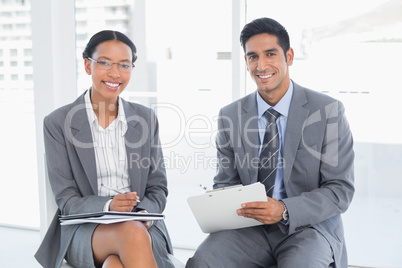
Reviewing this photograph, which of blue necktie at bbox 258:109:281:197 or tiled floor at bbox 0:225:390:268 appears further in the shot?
tiled floor at bbox 0:225:390:268

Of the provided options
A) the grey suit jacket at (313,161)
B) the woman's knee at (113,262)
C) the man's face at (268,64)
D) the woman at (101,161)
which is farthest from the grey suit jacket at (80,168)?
the man's face at (268,64)

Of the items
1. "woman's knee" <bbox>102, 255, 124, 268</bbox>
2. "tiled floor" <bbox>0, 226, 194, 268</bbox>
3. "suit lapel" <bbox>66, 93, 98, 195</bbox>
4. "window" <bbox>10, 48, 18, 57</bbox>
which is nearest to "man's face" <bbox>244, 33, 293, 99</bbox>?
"suit lapel" <bbox>66, 93, 98, 195</bbox>

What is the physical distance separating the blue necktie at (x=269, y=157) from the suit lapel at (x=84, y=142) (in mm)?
706

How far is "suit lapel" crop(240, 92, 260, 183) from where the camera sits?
211cm

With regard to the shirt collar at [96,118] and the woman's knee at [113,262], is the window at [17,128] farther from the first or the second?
the woman's knee at [113,262]

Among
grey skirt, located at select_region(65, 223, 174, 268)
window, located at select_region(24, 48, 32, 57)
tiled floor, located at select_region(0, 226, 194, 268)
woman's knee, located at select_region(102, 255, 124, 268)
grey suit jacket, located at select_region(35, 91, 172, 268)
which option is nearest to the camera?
woman's knee, located at select_region(102, 255, 124, 268)

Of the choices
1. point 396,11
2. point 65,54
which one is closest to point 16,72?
point 65,54

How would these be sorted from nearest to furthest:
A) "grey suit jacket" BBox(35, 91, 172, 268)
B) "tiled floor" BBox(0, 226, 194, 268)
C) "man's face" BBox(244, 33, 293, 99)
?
"grey suit jacket" BBox(35, 91, 172, 268) → "man's face" BBox(244, 33, 293, 99) → "tiled floor" BBox(0, 226, 194, 268)

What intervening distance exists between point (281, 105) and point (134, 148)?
0.66 metres

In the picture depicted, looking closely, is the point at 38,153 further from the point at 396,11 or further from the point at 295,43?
the point at 396,11

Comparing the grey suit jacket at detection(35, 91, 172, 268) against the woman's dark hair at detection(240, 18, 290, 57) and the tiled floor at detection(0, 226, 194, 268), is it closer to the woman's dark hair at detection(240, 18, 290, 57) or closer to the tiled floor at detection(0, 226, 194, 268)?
the woman's dark hair at detection(240, 18, 290, 57)

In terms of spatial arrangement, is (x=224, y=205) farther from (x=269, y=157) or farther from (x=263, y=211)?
(x=269, y=157)

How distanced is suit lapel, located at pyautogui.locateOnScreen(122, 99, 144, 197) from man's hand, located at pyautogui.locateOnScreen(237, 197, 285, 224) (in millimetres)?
504

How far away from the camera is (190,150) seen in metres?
3.17
